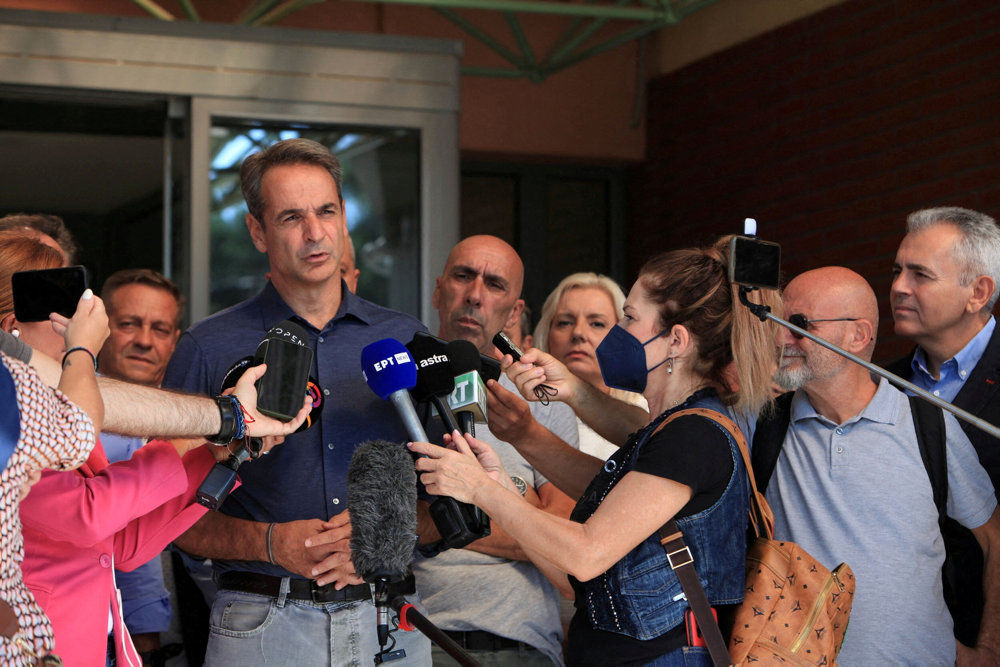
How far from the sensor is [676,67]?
26.6ft

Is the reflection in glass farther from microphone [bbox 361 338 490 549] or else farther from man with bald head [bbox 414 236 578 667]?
microphone [bbox 361 338 490 549]

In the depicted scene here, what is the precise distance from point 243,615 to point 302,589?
6.3 inches

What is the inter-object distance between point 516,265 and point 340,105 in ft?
5.87

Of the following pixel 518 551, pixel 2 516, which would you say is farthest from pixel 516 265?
pixel 2 516

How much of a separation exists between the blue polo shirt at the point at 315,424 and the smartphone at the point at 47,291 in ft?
1.82

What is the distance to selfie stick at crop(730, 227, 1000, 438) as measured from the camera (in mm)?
2178

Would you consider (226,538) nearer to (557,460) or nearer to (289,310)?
(289,310)

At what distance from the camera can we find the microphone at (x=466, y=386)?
254 cm

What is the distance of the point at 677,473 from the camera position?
2.44 meters

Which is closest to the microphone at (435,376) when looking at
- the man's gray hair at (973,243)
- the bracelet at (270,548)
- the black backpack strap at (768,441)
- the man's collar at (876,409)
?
the bracelet at (270,548)

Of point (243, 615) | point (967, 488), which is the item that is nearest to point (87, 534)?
point (243, 615)

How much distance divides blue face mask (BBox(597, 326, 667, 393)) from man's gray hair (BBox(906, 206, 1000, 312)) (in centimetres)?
156

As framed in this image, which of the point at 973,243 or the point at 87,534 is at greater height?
the point at 973,243

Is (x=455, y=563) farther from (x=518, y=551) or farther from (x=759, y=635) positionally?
(x=759, y=635)
